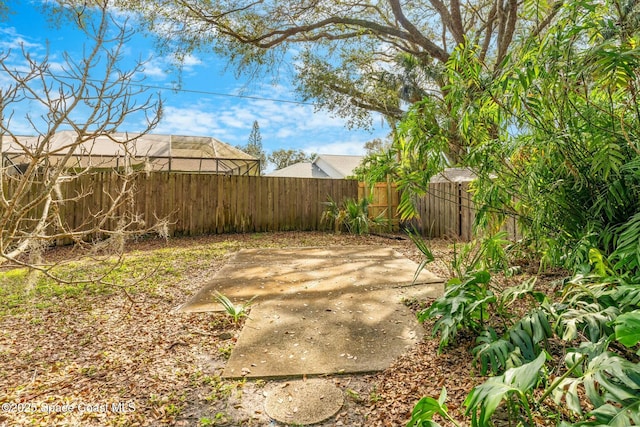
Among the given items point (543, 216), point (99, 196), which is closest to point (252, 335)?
point (543, 216)

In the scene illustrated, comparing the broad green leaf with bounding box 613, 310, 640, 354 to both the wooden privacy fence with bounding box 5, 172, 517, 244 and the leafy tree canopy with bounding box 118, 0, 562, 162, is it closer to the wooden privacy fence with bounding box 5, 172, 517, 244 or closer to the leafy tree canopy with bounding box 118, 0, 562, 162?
the leafy tree canopy with bounding box 118, 0, 562, 162

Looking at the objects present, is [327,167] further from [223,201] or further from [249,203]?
[223,201]

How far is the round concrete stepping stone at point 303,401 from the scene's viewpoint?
1.48 m

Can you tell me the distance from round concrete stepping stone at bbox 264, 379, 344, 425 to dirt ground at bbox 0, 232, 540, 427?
46mm

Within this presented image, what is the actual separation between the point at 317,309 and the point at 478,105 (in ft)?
6.32

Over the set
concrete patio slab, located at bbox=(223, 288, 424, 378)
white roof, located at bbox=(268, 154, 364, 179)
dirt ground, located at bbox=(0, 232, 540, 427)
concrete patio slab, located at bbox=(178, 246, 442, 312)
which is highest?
white roof, located at bbox=(268, 154, 364, 179)

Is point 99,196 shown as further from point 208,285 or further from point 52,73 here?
point 52,73

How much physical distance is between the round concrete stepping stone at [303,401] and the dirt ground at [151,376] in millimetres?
46

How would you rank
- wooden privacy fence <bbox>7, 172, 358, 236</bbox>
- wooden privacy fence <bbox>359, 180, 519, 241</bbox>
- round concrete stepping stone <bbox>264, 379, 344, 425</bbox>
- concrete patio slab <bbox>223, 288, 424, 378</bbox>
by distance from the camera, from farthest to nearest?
wooden privacy fence <bbox>7, 172, 358, 236</bbox>
wooden privacy fence <bbox>359, 180, 519, 241</bbox>
concrete patio slab <bbox>223, 288, 424, 378</bbox>
round concrete stepping stone <bbox>264, 379, 344, 425</bbox>

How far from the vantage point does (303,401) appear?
5.22ft

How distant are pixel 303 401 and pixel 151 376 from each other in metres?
0.89

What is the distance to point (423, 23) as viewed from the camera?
934 centimetres

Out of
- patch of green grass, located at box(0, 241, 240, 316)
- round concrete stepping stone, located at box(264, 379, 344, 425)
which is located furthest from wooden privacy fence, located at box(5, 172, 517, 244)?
round concrete stepping stone, located at box(264, 379, 344, 425)

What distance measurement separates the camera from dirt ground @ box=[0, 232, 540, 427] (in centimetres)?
151
